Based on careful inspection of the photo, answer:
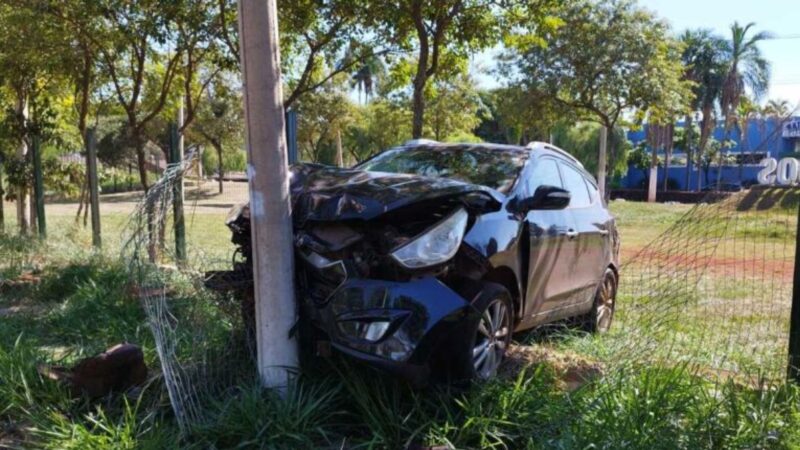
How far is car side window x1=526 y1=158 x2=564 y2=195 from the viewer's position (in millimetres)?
5203

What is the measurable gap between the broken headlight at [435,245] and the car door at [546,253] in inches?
39.7

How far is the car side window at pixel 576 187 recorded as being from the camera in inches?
239

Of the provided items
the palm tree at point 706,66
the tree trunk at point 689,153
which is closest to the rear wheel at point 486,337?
the palm tree at point 706,66

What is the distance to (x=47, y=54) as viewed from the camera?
10.1m

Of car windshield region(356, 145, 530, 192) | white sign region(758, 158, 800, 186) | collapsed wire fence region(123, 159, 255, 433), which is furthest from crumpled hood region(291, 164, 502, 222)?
white sign region(758, 158, 800, 186)

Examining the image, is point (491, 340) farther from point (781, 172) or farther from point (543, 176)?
point (781, 172)

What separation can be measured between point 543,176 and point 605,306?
1.80m

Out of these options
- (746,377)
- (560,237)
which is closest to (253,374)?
(560,237)

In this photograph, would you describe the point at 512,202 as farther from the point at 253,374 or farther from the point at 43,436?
the point at 43,436

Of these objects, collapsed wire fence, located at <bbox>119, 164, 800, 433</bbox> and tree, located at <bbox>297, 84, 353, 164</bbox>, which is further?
tree, located at <bbox>297, 84, 353, 164</bbox>

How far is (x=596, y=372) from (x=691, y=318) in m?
1.22

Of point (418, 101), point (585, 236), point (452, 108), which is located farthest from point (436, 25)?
point (452, 108)

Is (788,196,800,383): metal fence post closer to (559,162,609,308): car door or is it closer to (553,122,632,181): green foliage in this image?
(559,162,609,308): car door

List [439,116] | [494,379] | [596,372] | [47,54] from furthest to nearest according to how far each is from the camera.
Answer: [439,116] → [47,54] → [596,372] → [494,379]
